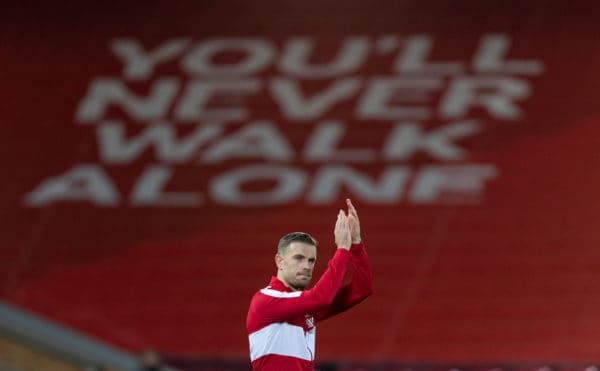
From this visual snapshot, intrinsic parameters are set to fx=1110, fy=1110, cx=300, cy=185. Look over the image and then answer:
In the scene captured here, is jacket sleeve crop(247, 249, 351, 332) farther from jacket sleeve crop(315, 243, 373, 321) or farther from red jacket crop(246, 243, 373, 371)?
jacket sleeve crop(315, 243, 373, 321)

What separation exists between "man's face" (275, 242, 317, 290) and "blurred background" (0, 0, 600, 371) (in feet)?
9.61

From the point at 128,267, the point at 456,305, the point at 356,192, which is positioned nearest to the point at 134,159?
the point at 128,267

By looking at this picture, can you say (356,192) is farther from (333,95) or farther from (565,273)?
(565,273)

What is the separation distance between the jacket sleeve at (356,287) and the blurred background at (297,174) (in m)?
2.72

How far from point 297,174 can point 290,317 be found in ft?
16.6

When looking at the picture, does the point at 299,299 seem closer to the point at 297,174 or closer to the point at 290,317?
the point at 290,317

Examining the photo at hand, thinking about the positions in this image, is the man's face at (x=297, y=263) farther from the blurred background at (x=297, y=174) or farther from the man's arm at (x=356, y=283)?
the blurred background at (x=297, y=174)

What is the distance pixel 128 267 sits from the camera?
7352mm

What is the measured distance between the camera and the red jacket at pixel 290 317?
2.88 m

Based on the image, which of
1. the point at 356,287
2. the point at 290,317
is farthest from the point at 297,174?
the point at 290,317

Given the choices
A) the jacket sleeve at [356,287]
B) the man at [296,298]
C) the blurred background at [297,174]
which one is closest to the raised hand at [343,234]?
the man at [296,298]

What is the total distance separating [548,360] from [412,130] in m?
2.52

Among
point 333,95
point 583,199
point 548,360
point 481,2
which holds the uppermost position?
point 481,2

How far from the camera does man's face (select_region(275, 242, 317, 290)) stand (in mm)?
2904
